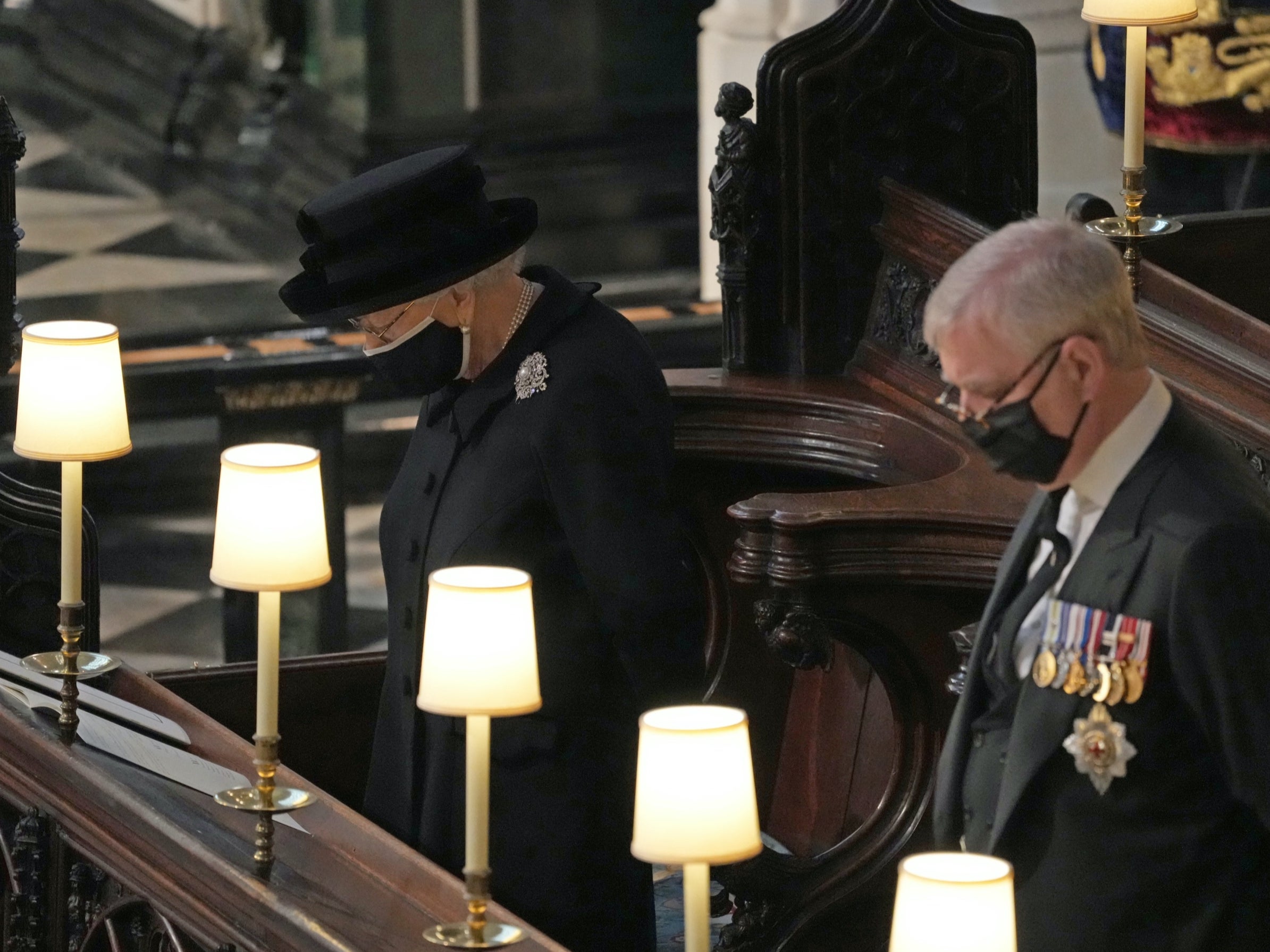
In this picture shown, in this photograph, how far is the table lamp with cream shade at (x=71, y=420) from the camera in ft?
10.1

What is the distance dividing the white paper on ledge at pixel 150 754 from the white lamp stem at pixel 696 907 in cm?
97

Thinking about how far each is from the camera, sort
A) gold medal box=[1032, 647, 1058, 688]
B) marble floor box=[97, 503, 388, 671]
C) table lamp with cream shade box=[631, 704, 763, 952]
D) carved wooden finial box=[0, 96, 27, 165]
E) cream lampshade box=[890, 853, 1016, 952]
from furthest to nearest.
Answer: marble floor box=[97, 503, 388, 671], carved wooden finial box=[0, 96, 27, 165], gold medal box=[1032, 647, 1058, 688], table lamp with cream shade box=[631, 704, 763, 952], cream lampshade box=[890, 853, 1016, 952]

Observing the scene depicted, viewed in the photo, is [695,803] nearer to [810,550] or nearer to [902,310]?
[810,550]

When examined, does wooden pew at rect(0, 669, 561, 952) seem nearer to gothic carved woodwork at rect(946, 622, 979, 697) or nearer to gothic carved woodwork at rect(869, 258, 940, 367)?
gothic carved woodwork at rect(946, 622, 979, 697)

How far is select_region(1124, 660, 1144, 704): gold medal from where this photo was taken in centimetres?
229

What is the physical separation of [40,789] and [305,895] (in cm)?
61

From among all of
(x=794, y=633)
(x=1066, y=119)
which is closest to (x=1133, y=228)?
(x=794, y=633)

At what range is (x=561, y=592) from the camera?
10.2 feet

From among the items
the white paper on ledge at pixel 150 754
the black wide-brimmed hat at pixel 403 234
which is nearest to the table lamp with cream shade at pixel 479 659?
the white paper on ledge at pixel 150 754

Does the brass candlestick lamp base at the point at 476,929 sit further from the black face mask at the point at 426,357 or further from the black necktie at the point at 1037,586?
the black face mask at the point at 426,357

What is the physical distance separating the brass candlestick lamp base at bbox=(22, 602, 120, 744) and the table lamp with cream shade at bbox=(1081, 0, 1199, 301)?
1.77m

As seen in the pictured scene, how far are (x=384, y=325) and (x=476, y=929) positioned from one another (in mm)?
976

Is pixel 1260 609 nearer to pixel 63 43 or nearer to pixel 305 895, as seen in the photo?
pixel 305 895

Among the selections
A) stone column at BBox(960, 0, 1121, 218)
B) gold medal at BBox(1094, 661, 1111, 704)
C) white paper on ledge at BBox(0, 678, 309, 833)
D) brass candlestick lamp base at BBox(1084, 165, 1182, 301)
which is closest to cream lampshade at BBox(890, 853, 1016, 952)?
gold medal at BBox(1094, 661, 1111, 704)
